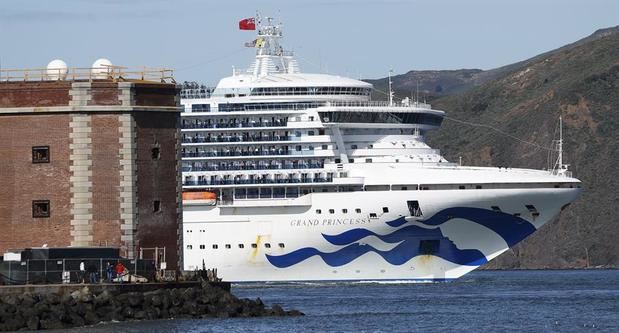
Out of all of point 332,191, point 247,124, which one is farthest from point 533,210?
point 247,124

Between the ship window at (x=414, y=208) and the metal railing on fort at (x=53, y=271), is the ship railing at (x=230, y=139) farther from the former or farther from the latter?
the metal railing on fort at (x=53, y=271)

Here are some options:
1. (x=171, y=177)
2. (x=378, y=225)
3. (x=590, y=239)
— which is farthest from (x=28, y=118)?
(x=590, y=239)

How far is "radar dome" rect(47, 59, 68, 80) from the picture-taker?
169ft

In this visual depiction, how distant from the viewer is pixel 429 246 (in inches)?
3105

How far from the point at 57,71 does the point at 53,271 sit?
25.2 feet

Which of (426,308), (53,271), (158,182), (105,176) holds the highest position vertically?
(105,176)

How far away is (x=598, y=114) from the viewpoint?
5620 inches

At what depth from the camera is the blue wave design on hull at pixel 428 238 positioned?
7800 centimetres

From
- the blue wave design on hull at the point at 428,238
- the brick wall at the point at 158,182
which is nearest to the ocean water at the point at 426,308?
the blue wave design on hull at the point at 428,238

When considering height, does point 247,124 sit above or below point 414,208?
above

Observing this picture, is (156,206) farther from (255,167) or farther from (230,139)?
(230,139)

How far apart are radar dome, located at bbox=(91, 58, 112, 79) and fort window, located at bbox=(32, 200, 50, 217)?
416 centimetres

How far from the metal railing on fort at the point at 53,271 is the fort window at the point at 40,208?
118 inches

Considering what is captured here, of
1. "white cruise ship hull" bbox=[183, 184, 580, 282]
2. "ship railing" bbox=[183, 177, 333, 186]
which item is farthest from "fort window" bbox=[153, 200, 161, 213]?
"ship railing" bbox=[183, 177, 333, 186]
